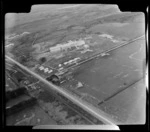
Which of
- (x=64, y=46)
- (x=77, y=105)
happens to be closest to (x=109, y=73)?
(x=77, y=105)

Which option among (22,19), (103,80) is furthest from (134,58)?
(22,19)

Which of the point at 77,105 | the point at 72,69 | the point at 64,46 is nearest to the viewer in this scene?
the point at 77,105

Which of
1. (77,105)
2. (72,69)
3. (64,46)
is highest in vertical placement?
(64,46)

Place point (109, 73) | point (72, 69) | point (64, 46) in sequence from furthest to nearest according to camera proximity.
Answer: point (64, 46), point (72, 69), point (109, 73)

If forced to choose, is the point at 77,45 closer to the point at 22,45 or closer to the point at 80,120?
the point at 22,45

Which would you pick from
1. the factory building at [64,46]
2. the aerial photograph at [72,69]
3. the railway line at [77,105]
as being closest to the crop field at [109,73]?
the aerial photograph at [72,69]

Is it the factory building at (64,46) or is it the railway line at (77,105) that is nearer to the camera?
the railway line at (77,105)

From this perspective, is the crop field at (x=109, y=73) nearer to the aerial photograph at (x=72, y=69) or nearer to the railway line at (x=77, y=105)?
the aerial photograph at (x=72, y=69)

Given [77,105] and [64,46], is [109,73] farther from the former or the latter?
[64,46]
